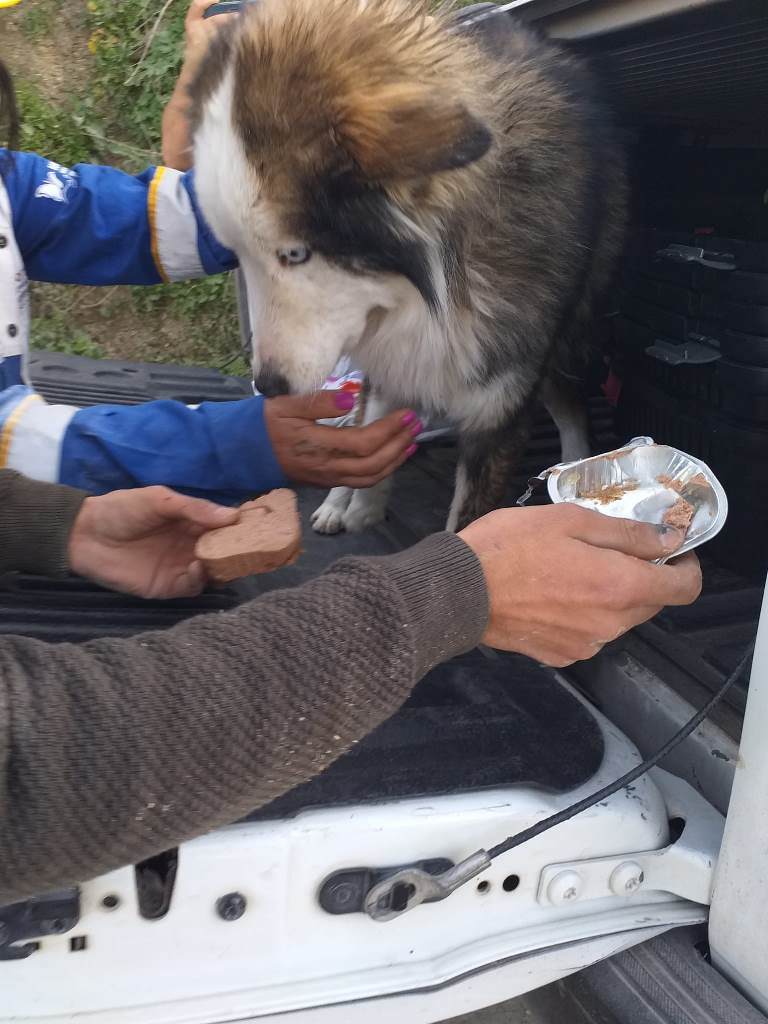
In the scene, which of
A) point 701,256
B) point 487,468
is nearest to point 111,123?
point 487,468

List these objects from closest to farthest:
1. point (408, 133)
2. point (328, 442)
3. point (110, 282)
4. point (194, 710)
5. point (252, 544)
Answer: point (194, 710), point (252, 544), point (408, 133), point (328, 442), point (110, 282)

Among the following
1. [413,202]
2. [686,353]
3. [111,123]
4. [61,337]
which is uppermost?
[413,202]

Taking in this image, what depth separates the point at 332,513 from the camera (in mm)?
1990

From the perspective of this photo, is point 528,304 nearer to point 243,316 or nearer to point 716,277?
point 716,277

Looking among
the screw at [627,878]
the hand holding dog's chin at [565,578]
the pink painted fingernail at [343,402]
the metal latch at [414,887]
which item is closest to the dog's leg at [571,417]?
the pink painted fingernail at [343,402]

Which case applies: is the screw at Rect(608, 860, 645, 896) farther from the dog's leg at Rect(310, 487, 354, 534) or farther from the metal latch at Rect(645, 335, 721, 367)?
the dog's leg at Rect(310, 487, 354, 534)

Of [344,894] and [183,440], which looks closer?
[344,894]

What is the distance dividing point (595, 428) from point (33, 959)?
174cm

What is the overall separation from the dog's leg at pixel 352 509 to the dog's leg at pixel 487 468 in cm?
18

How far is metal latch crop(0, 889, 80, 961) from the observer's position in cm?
86

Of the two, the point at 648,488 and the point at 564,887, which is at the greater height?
the point at 648,488

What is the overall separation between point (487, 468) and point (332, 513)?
0.37 metres

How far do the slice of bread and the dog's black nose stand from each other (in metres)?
0.40

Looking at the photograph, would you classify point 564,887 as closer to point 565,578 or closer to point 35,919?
point 565,578
